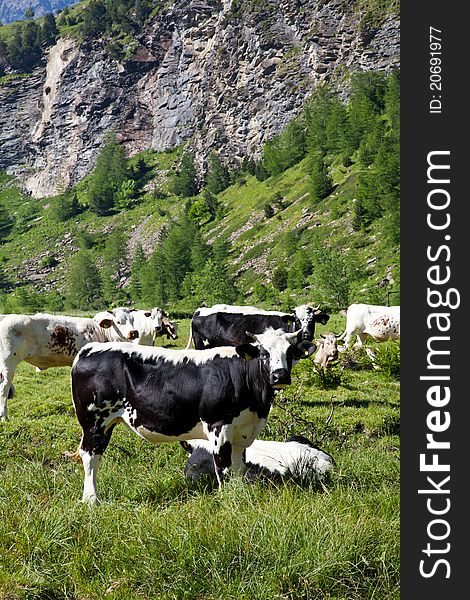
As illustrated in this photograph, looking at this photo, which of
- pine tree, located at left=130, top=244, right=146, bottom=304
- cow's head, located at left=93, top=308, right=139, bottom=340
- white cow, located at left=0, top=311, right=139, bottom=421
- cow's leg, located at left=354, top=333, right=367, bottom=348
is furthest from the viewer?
pine tree, located at left=130, top=244, right=146, bottom=304

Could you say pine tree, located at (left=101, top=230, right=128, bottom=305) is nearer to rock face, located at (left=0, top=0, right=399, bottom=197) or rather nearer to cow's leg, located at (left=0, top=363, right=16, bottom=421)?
rock face, located at (left=0, top=0, right=399, bottom=197)

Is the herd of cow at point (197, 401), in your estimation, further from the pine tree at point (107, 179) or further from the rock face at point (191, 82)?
the pine tree at point (107, 179)

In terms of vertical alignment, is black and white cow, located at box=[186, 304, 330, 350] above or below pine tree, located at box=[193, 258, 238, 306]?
below

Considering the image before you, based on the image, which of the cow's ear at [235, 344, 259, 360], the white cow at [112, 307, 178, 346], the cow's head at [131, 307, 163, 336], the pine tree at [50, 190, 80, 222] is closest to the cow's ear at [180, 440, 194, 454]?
the cow's ear at [235, 344, 259, 360]

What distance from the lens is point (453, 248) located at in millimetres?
4863

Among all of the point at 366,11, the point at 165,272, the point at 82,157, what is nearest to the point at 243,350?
the point at 165,272

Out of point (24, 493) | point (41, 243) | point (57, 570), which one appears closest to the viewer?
point (57, 570)

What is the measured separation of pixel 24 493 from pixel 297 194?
11052 cm

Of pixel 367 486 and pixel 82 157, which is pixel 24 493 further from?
pixel 82 157

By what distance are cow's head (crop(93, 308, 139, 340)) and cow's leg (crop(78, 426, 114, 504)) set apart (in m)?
7.51

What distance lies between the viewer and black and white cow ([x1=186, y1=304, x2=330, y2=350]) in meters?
16.3

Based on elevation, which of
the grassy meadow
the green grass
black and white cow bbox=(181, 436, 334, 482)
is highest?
the green grass

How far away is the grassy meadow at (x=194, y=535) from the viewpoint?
Result: 5.14 m

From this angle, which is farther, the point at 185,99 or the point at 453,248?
the point at 185,99
